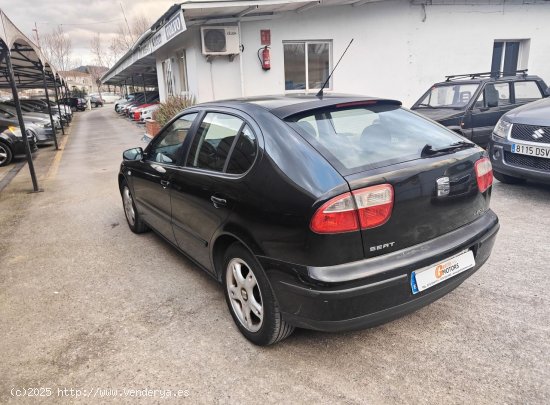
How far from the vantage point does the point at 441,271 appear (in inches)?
93.8

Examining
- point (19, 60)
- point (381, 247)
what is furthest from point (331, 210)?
point (19, 60)

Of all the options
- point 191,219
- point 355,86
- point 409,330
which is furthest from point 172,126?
point 355,86

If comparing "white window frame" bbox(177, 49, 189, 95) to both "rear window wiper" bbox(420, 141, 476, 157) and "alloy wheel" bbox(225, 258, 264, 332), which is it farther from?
"rear window wiper" bbox(420, 141, 476, 157)

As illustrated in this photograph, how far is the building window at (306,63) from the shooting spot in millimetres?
10570

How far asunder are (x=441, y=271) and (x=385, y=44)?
9.85m

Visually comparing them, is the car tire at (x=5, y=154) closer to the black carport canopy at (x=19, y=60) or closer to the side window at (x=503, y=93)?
the black carport canopy at (x=19, y=60)

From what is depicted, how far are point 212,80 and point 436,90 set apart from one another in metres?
5.22

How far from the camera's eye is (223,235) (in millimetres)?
2742

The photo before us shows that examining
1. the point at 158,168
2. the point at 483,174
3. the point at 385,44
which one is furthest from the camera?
the point at 385,44

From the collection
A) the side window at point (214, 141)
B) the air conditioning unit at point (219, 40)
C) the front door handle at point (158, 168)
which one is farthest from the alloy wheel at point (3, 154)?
the side window at point (214, 141)

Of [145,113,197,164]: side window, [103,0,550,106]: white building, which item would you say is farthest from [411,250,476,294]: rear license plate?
[103,0,550,106]: white building

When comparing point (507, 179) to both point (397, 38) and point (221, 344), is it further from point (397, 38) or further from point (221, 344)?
point (397, 38)

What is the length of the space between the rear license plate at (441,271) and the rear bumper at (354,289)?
3cm

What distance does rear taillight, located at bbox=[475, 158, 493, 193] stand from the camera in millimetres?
2672
